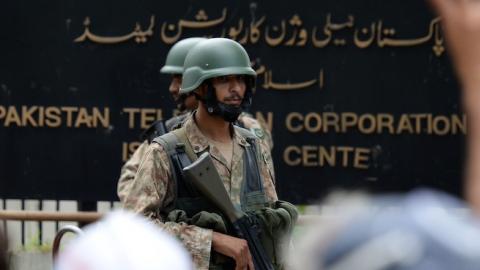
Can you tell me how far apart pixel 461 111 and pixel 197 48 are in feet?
11.8

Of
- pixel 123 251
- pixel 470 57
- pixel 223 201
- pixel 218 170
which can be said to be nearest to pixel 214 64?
pixel 218 170

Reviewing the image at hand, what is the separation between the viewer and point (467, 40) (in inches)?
63.8

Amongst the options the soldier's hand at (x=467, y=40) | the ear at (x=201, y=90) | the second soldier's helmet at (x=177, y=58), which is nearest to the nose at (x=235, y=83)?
the ear at (x=201, y=90)

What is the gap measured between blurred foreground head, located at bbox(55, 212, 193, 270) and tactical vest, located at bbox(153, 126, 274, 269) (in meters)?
2.89

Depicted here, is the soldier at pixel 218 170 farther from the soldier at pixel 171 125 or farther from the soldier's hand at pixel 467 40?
the soldier's hand at pixel 467 40

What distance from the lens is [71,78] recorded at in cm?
852

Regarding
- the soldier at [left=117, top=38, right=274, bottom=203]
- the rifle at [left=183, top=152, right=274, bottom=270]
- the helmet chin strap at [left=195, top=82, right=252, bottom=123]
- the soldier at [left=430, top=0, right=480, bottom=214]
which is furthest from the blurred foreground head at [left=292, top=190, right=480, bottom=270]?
the soldier at [left=117, top=38, right=274, bottom=203]

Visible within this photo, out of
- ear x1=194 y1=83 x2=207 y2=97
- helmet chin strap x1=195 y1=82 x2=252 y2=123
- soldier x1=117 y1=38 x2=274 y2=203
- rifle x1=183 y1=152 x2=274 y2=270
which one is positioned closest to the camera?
rifle x1=183 y1=152 x2=274 y2=270

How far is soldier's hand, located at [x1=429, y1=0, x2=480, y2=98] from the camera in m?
1.61

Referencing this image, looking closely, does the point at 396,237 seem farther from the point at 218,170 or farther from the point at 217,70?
the point at 217,70

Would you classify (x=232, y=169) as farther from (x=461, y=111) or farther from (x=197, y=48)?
(x=461, y=111)

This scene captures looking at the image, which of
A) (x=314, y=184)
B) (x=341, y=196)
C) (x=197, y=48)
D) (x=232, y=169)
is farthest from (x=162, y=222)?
(x=314, y=184)

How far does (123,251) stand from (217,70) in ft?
10.8

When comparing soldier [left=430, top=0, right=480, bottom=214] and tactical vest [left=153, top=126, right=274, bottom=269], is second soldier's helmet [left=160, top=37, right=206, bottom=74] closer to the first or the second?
tactical vest [left=153, top=126, right=274, bottom=269]
